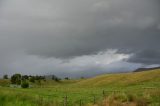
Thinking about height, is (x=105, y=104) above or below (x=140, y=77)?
below

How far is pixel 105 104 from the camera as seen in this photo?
33.2 meters

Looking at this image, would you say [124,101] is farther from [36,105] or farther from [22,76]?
[22,76]

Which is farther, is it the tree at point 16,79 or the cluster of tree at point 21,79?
the tree at point 16,79

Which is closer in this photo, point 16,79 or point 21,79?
point 16,79

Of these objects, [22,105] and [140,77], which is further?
[140,77]

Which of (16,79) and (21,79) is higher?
(21,79)

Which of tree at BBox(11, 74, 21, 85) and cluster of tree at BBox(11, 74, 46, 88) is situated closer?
cluster of tree at BBox(11, 74, 46, 88)

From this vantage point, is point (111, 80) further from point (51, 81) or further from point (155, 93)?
point (155, 93)

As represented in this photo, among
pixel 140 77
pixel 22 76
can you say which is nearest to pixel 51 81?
pixel 22 76

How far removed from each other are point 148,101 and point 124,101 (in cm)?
215

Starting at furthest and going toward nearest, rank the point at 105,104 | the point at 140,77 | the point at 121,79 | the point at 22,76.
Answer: the point at 22,76 < the point at 121,79 < the point at 140,77 < the point at 105,104

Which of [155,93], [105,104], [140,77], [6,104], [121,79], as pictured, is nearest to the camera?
[105,104]

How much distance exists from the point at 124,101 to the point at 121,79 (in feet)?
287

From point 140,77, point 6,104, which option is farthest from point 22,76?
point 6,104
